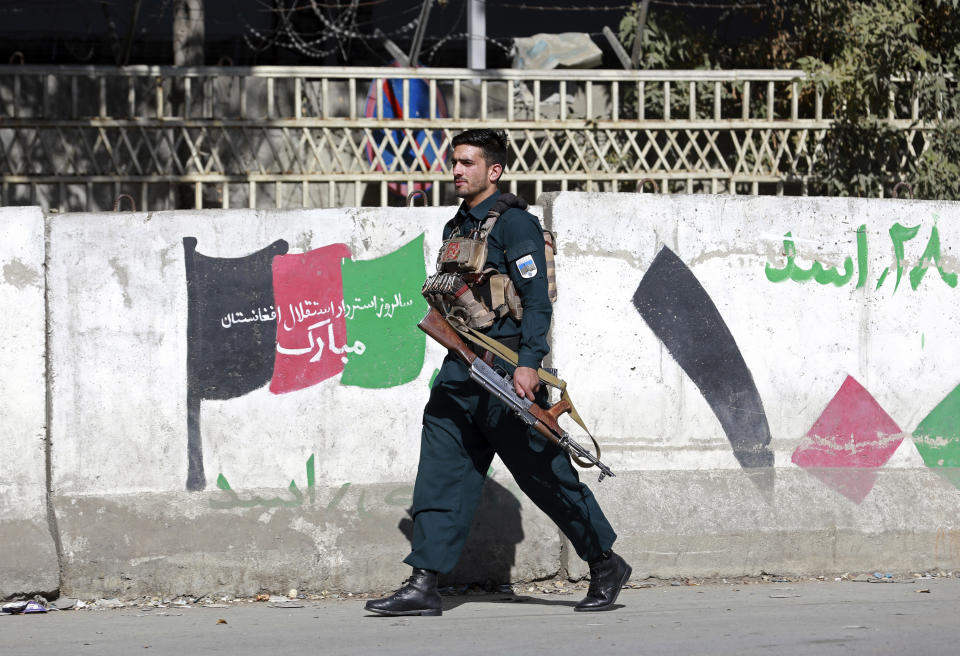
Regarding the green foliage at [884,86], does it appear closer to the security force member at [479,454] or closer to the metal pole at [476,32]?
the metal pole at [476,32]

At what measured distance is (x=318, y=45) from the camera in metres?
13.3

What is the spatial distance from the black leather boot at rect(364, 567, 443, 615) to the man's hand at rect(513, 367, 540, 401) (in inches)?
29.8

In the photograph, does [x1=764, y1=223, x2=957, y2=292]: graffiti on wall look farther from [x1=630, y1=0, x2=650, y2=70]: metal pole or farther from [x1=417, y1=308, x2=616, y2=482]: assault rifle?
[x1=630, y1=0, x2=650, y2=70]: metal pole

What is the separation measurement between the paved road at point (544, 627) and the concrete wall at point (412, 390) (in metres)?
0.28

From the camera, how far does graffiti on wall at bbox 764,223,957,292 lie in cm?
545

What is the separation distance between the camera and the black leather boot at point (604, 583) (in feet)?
15.1

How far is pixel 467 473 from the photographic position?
457 centimetres

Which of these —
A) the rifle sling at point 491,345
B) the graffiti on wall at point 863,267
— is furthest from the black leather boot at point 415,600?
the graffiti on wall at point 863,267

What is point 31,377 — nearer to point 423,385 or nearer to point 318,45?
point 423,385

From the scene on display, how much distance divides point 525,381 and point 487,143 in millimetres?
907

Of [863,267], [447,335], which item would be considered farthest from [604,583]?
[863,267]

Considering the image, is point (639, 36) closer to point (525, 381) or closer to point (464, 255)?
point (464, 255)

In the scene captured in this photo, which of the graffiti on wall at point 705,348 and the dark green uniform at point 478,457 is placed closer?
the dark green uniform at point 478,457

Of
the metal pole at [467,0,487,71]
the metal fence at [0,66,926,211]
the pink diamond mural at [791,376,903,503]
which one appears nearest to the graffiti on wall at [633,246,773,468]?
the pink diamond mural at [791,376,903,503]
